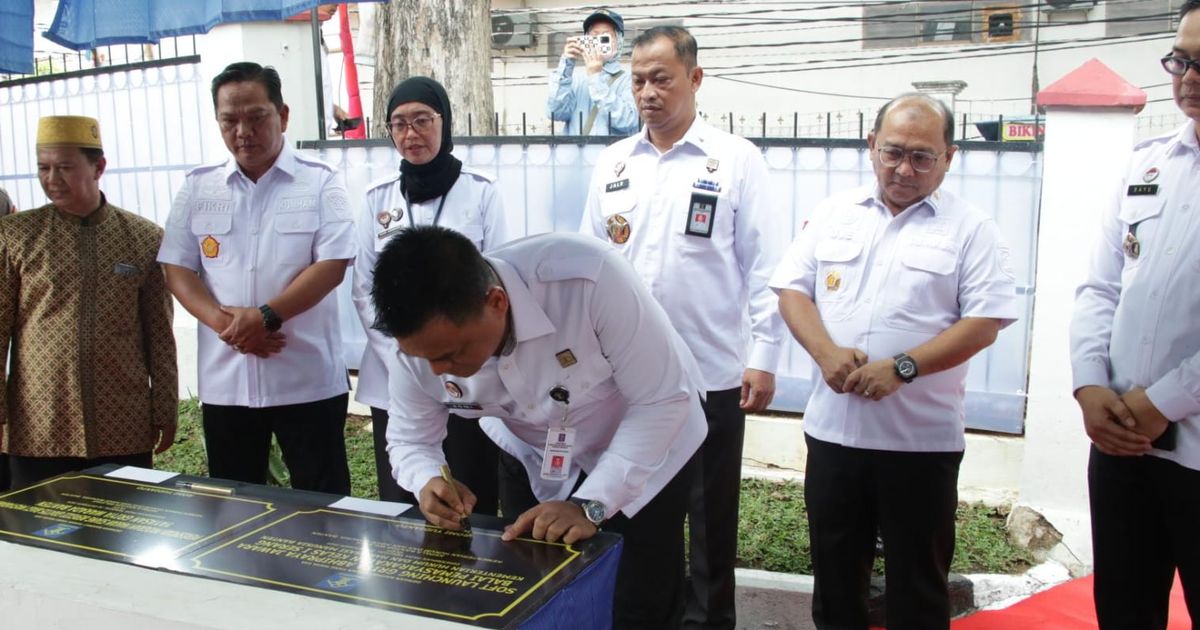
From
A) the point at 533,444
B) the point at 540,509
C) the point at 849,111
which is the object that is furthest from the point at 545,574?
the point at 849,111

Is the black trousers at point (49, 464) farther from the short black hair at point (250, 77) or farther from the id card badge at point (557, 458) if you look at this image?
the id card badge at point (557, 458)

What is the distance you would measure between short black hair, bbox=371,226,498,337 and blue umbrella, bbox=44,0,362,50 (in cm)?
166

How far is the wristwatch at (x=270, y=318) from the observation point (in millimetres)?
2963

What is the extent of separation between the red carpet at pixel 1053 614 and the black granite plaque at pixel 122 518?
7.96ft

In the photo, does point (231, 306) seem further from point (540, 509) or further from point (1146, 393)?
point (1146, 393)

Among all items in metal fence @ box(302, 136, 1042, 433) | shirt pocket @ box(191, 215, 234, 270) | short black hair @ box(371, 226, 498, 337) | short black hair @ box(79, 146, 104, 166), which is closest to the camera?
short black hair @ box(371, 226, 498, 337)

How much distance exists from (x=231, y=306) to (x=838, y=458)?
1.91m

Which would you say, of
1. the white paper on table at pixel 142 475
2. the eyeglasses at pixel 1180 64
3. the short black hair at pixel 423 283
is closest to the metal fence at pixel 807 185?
the eyeglasses at pixel 1180 64

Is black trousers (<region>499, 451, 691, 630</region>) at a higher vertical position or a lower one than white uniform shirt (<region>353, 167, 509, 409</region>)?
lower

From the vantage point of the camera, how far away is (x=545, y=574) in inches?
64.7

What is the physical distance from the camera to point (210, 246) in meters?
3.08

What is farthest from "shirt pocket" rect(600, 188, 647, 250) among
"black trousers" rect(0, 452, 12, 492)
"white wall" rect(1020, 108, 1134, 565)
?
"black trousers" rect(0, 452, 12, 492)

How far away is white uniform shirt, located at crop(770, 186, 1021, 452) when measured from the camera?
258 centimetres

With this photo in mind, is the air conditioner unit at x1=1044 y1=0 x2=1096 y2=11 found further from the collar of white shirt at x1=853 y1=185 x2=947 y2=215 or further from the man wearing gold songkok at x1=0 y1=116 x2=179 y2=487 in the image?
the man wearing gold songkok at x1=0 y1=116 x2=179 y2=487
